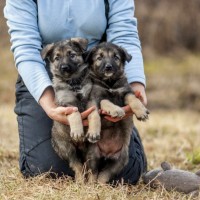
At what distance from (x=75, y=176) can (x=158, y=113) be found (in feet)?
22.0

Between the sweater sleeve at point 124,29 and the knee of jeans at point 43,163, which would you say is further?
the sweater sleeve at point 124,29

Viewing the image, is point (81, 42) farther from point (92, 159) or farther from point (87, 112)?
point (92, 159)

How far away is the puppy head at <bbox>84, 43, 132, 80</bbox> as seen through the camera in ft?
17.0

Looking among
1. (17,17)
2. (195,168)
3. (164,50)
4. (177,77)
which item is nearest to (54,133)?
(17,17)

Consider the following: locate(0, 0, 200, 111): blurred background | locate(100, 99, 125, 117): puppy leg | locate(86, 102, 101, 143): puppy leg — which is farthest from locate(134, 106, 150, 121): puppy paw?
locate(0, 0, 200, 111): blurred background

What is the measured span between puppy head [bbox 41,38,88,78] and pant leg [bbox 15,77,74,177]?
54 centimetres

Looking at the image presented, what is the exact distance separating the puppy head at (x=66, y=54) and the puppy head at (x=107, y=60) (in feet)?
0.24

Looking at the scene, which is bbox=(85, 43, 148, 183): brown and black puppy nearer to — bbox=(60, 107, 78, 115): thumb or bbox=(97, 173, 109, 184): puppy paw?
bbox=(97, 173, 109, 184): puppy paw

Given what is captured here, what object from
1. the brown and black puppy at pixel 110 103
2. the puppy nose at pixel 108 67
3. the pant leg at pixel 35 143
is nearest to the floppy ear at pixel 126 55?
the brown and black puppy at pixel 110 103

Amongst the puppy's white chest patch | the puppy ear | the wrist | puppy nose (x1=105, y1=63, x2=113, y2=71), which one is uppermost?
the puppy ear

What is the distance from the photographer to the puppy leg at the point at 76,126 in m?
4.98

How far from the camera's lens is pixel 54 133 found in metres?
5.48

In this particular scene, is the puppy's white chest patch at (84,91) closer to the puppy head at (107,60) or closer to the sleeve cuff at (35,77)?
the puppy head at (107,60)

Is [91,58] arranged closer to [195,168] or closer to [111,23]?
[111,23]
